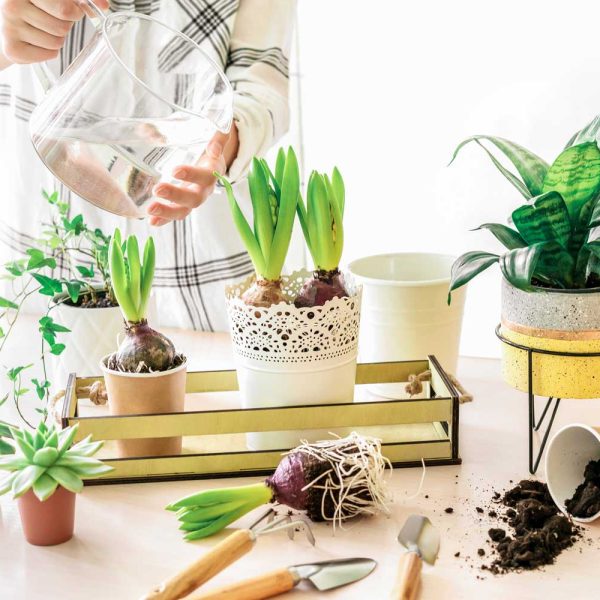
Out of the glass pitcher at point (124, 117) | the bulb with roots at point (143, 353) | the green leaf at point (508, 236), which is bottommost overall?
the bulb with roots at point (143, 353)

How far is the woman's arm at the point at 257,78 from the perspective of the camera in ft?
4.07

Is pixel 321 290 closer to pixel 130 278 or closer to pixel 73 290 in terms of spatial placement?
pixel 130 278

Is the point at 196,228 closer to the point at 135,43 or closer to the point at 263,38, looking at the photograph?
the point at 263,38

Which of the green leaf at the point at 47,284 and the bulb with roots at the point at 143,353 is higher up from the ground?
the green leaf at the point at 47,284

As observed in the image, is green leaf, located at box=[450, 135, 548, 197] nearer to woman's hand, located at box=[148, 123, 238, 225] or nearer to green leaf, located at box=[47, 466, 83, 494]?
woman's hand, located at box=[148, 123, 238, 225]

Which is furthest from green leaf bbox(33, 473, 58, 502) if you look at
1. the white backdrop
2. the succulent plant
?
the white backdrop

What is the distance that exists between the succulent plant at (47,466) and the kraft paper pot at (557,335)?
16.4 inches

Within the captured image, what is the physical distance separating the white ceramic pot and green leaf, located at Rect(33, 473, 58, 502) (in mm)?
419

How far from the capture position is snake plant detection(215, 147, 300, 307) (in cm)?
82

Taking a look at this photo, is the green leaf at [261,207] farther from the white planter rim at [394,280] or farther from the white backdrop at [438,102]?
the white backdrop at [438,102]

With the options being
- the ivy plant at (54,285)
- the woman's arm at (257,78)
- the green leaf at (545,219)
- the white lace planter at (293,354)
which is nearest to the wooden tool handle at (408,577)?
the white lace planter at (293,354)

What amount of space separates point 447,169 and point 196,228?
0.65m

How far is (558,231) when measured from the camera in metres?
0.76

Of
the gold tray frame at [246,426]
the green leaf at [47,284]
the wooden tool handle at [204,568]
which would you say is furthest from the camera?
the green leaf at [47,284]
